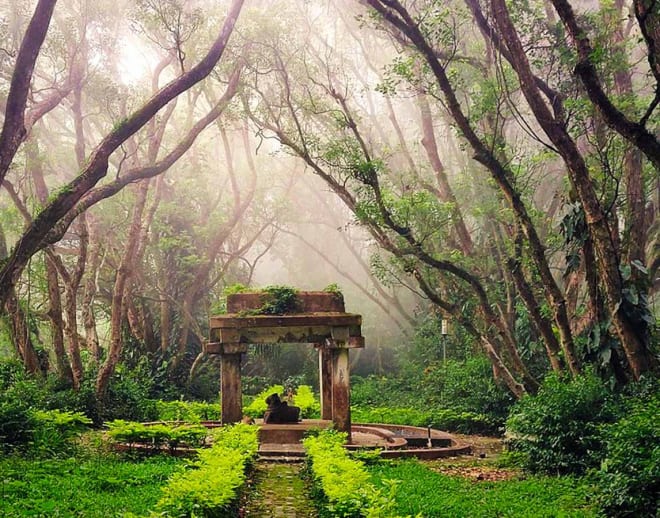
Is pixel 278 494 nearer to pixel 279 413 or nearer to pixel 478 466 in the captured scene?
pixel 478 466

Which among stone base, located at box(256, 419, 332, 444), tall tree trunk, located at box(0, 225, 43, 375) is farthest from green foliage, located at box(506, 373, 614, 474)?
tall tree trunk, located at box(0, 225, 43, 375)

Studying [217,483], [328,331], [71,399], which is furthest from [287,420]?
[217,483]

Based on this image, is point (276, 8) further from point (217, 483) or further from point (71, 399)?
point (217, 483)

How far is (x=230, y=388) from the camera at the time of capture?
13.2m

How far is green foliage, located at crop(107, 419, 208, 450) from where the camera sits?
37.9 ft

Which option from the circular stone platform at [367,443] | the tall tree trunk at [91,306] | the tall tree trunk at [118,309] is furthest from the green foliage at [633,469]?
the tall tree trunk at [91,306]

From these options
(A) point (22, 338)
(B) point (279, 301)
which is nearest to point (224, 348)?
(B) point (279, 301)

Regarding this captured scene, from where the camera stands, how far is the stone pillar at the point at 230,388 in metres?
13.2

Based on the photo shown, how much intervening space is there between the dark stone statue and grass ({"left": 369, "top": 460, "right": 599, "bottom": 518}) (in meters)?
4.11

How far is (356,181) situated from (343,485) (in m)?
13.8

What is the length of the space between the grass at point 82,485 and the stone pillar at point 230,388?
1955 mm

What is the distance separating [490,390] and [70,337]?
34.6 ft

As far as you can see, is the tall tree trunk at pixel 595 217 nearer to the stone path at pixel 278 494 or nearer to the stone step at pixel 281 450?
the stone path at pixel 278 494

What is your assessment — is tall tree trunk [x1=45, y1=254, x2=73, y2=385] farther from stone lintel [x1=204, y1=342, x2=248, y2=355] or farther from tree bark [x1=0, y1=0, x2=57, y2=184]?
tree bark [x1=0, y1=0, x2=57, y2=184]
